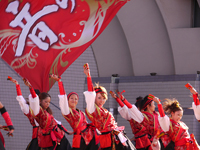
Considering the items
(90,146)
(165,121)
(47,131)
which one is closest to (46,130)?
(47,131)

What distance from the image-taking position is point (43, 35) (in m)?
7.33

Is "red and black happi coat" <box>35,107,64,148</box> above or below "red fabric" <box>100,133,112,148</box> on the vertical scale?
above

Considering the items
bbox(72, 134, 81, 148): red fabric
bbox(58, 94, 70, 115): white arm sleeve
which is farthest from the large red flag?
bbox(72, 134, 81, 148): red fabric

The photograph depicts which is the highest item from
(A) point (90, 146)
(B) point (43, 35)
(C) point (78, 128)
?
(B) point (43, 35)

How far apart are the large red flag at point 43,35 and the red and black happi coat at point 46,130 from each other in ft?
1.58

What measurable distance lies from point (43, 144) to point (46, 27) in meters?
2.17

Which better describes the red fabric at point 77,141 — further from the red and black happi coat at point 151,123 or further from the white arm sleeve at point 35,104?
the red and black happi coat at point 151,123

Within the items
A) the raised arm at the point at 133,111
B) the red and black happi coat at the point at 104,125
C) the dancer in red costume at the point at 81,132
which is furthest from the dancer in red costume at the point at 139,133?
the red and black happi coat at the point at 104,125

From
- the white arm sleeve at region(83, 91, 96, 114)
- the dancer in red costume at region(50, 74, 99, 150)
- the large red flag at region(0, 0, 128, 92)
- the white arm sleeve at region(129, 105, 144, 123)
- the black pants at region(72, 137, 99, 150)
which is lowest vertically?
the black pants at region(72, 137, 99, 150)

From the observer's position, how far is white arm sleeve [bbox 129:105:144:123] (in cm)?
688

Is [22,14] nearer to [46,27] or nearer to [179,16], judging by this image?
[46,27]

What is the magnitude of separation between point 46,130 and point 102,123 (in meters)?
1.44

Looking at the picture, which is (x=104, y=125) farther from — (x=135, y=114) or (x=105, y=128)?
(x=135, y=114)

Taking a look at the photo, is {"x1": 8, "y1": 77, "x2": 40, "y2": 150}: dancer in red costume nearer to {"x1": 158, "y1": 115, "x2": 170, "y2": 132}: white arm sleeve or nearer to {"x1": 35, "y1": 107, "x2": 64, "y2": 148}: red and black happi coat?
{"x1": 35, "y1": 107, "x2": 64, "y2": 148}: red and black happi coat
